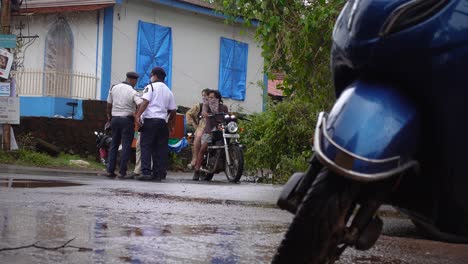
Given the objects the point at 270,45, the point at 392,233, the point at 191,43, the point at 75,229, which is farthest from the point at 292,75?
the point at 191,43

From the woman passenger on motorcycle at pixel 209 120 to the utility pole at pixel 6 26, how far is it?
5507mm

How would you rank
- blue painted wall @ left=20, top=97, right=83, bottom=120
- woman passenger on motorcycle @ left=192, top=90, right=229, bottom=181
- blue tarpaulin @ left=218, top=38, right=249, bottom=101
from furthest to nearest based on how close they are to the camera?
blue tarpaulin @ left=218, top=38, right=249, bottom=101 < blue painted wall @ left=20, top=97, right=83, bottom=120 < woman passenger on motorcycle @ left=192, top=90, right=229, bottom=181

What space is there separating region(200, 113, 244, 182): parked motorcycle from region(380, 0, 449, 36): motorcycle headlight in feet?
36.5

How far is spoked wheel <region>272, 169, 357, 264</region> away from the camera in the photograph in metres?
2.49

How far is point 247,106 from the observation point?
27141 millimetres

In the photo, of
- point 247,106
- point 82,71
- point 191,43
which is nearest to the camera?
point 82,71

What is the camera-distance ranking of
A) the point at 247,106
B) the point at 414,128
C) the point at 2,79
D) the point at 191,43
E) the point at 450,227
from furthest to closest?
the point at 247,106, the point at 191,43, the point at 2,79, the point at 450,227, the point at 414,128

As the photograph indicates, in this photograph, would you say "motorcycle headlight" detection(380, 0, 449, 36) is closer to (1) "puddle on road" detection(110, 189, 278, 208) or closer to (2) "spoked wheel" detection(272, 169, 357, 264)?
(2) "spoked wheel" detection(272, 169, 357, 264)

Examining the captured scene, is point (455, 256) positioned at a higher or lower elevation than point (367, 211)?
lower

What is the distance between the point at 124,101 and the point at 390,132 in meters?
11.4

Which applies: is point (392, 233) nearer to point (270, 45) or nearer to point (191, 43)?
point (270, 45)

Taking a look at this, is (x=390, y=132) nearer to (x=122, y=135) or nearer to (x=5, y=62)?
(x=122, y=135)

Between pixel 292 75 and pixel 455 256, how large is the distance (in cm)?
847

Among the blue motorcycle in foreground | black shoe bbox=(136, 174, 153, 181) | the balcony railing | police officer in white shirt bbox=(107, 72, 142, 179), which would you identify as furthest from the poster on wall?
the blue motorcycle in foreground
